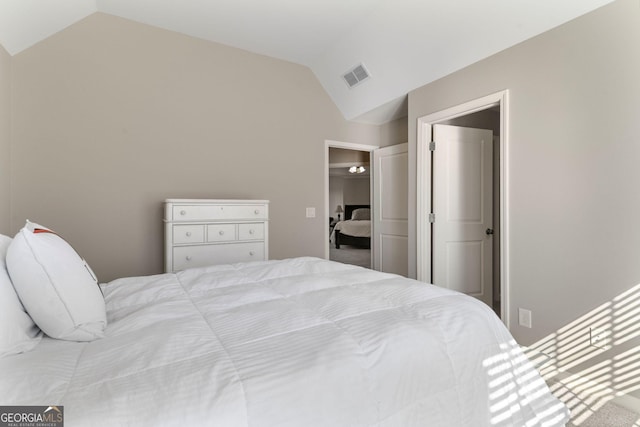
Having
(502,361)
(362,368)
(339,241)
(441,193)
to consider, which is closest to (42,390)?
(362,368)

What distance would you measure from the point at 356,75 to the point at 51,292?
342 cm

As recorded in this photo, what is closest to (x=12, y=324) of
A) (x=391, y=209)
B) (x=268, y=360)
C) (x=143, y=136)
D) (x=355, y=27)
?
(x=268, y=360)

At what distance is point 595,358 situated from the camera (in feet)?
6.31

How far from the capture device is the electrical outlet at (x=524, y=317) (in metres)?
2.31

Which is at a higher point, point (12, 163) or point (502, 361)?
point (12, 163)

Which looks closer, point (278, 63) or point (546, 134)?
point (546, 134)

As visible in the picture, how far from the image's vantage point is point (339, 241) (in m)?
8.31

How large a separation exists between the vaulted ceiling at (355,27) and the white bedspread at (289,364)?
2.15 meters

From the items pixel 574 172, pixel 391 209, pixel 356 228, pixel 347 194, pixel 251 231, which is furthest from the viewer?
pixel 347 194

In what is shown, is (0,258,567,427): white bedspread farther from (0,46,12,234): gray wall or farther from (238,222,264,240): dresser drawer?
(0,46,12,234): gray wall

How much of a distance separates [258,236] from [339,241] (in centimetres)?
535

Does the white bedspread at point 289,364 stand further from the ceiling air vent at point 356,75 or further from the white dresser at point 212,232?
the ceiling air vent at point 356,75

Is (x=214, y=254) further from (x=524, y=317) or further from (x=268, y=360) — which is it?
(x=524, y=317)

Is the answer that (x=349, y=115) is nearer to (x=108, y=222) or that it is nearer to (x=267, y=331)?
(x=108, y=222)
